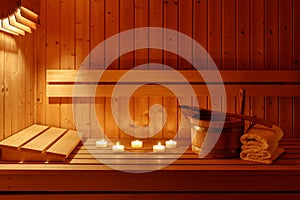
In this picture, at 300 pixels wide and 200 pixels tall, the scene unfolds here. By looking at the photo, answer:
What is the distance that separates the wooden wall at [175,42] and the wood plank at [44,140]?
0.23 m

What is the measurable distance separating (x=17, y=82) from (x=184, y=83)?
1.28 meters

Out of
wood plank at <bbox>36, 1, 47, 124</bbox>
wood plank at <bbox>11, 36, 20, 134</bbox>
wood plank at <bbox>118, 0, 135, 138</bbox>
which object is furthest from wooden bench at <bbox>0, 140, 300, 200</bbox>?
wood plank at <bbox>118, 0, 135, 138</bbox>

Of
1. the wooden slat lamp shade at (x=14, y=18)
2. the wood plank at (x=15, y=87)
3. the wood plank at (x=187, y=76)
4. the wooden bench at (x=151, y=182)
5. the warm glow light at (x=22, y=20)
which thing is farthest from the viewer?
the wood plank at (x=187, y=76)

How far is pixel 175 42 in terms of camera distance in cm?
305

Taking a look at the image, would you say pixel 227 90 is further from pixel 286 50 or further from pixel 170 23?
pixel 170 23

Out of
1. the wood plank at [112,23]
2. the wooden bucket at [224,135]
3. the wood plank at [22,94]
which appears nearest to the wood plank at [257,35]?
the wooden bucket at [224,135]

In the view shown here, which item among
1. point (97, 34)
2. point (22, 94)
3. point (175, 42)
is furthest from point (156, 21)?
point (22, 94)

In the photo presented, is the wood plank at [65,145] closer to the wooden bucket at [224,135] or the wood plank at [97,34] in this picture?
the wood plank at [97,34]

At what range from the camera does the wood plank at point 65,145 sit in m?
2.20

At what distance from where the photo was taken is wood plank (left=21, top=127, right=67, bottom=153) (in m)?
2.21

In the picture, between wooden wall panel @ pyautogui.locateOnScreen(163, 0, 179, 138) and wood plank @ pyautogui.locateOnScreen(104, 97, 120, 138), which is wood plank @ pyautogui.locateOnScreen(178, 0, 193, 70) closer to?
wooden wall panel @ pyautogui.locateOnScreen(163, 0, 179, 138)

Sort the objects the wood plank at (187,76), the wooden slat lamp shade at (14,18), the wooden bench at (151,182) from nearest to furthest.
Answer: the wooden bench at (151,182) → the wooden slat lamp shade at (14,18) → the wood plank at (187,76)

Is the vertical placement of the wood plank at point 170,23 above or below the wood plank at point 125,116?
above

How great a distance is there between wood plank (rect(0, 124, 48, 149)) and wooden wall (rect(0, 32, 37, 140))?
0.14 feet
